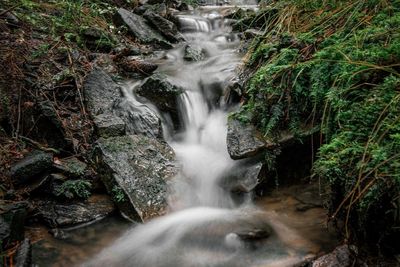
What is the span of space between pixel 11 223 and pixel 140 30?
567 cm

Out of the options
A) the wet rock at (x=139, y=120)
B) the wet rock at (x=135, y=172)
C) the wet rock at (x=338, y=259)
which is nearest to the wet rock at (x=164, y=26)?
the wet rock at (x=139, y=120)

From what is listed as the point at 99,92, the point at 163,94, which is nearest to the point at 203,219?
the point at 163,94

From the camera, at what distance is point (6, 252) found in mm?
2768

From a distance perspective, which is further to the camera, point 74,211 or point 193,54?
point 193,54

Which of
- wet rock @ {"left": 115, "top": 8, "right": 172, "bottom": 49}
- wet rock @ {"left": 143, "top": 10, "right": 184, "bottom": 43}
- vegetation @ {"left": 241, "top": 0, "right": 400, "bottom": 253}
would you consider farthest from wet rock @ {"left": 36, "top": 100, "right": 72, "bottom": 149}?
wet rock @ {"left": 143, "top": 10, "right": 184, "bottom": 43}

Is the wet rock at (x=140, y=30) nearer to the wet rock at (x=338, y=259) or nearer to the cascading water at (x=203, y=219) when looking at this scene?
the cascading water at (x=203, y=219)

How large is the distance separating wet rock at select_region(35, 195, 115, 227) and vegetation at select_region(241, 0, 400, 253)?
5.93ft

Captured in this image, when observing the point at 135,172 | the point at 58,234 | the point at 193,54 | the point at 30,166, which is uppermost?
the point at 193,54

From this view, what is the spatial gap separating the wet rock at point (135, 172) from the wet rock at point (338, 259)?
1.72 metres

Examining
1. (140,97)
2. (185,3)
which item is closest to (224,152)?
(140,97)

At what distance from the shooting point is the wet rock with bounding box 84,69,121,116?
4590 millimetres

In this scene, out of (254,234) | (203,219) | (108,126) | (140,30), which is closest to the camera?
(254,234)

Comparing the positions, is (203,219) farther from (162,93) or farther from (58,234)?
(162,93)

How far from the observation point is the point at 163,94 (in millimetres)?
5102
